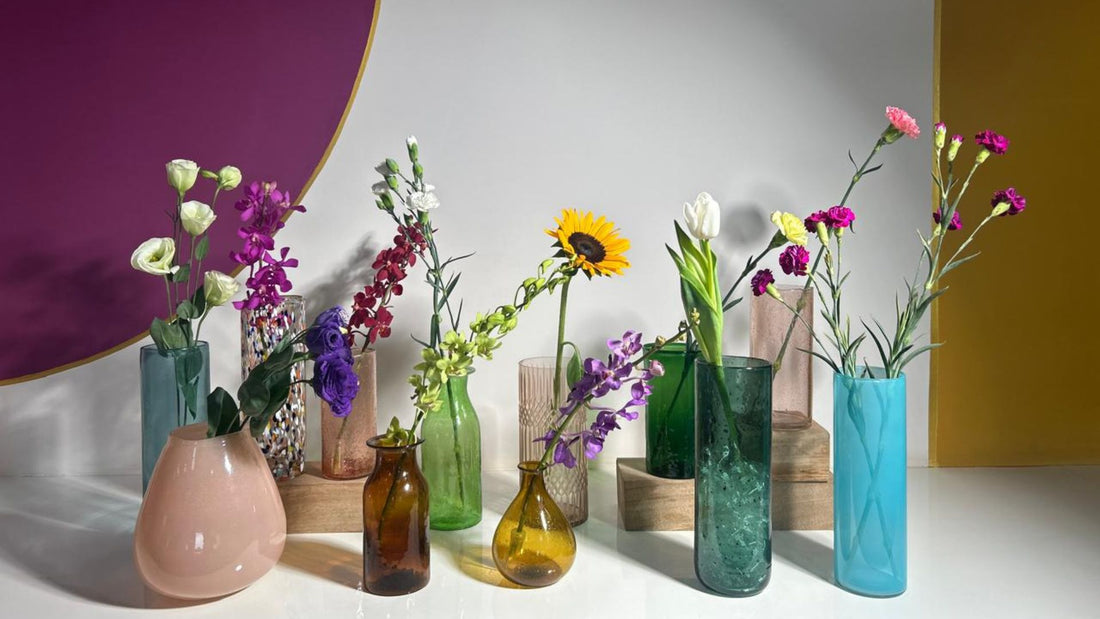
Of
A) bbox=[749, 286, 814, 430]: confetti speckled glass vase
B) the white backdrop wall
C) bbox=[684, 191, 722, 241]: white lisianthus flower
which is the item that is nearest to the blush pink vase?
the white backdrop wall

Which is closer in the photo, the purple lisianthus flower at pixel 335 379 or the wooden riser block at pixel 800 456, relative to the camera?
the purple lisianthus flower at pixel 335 379

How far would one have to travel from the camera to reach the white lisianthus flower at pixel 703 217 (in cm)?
88

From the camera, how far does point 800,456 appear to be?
1.06 metres

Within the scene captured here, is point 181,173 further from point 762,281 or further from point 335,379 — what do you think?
point 762,281

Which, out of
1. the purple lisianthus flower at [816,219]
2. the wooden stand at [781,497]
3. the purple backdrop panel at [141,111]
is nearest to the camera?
the purple lisianthus flower at [816,219]

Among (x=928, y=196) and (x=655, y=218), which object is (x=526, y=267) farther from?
(x=928, y=196)

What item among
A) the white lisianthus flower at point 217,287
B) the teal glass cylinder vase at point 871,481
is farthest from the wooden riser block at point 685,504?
the white lisianthus flower at point 217,287

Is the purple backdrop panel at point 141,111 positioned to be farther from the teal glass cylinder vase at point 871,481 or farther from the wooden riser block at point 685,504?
the teal glass cylinder vase at point 871,481

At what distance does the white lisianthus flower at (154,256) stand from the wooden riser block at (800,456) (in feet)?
2.55

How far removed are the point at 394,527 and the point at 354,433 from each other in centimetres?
24

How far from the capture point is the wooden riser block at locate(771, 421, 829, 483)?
3.48 ft

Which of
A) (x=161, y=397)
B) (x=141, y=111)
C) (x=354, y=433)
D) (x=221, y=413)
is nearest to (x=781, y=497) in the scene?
(x=354, y=433)

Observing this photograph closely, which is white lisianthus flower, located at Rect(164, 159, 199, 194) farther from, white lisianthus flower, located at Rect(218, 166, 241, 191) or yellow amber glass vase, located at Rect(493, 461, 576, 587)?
yellow amber glass vase, located at Rect(493, 461, 576, 587)

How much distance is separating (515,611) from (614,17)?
2.75 ft
